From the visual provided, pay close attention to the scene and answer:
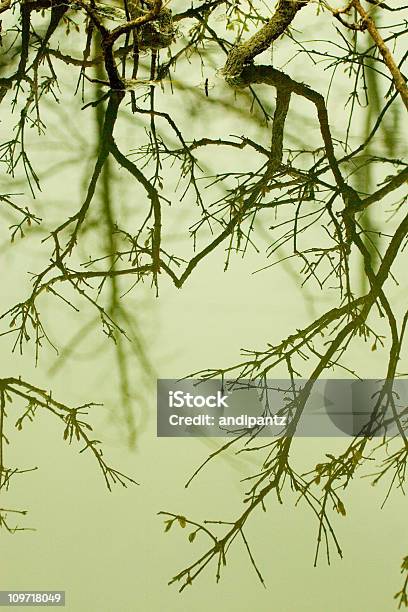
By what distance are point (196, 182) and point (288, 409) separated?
0.30 metres

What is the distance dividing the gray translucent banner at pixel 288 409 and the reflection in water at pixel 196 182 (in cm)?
4

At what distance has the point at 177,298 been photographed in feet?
3.44

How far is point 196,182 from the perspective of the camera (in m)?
1.06

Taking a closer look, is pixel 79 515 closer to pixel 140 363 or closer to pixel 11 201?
pixel 140 363

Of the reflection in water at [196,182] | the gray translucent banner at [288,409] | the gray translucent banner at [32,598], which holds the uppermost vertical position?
the reflection in water at [196,182]

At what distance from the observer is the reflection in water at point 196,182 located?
104 cm

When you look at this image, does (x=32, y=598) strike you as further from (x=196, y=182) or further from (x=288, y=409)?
(x=196, y=182)

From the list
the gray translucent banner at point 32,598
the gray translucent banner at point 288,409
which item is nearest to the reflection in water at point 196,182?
the gray translucent banner at point 288,409

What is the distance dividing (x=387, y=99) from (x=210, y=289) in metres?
0.32

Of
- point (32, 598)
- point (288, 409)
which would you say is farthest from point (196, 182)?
point (32, 598)

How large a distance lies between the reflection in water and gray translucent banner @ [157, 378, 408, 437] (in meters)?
0.04

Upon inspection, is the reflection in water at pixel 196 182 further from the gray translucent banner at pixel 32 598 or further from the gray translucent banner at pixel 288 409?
the gray translucent banner at pixel 32 598

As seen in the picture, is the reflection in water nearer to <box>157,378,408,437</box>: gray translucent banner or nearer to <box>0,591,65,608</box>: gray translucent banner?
<box>157,378,408,437</box>: gray translucent banner

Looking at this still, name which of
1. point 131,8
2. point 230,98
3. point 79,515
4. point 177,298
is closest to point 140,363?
point 177,298
